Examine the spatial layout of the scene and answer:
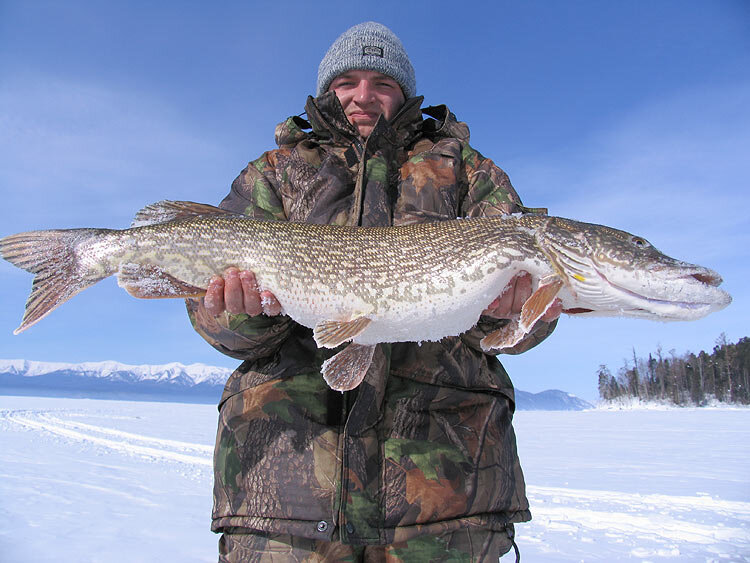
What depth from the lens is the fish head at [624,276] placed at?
7.50 ft

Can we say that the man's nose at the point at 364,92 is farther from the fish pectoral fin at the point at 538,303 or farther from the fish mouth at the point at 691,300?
the fish mouth at the point at 691,300

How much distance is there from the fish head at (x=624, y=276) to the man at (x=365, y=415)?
25 cm

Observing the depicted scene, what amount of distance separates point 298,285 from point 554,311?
1.40 m

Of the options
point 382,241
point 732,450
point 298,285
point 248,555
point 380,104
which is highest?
point 380,104

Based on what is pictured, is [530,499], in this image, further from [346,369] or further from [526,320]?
[346,369]

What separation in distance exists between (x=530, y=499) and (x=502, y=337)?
4647mm

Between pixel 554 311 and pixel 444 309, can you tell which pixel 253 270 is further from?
pixel 554 311

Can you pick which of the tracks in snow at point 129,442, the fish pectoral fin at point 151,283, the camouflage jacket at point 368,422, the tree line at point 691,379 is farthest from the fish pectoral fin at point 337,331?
the tree line at point 691,379

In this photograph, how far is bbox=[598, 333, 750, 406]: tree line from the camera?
52.7 m

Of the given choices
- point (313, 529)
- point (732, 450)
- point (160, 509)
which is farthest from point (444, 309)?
point (732, 450)

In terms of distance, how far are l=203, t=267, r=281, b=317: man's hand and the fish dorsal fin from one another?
19.6 inches

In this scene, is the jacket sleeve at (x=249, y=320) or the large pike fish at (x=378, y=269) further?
the jacket sleeve at (x=249, y=320)

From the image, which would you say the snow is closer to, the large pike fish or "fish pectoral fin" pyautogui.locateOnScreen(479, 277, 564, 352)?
"fish pectoral fin" pyautogui.locateOnScreen(479, 277, 564, 352)

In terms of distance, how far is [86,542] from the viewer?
4.69 m
